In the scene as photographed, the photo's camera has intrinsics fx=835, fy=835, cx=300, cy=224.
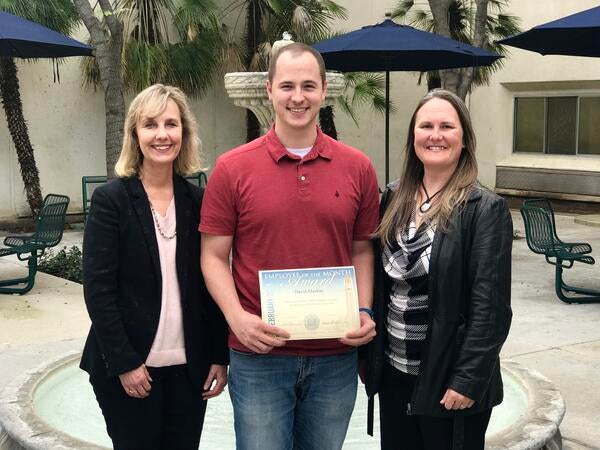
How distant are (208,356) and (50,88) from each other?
13.5 m

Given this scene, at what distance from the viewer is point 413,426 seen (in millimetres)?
2879

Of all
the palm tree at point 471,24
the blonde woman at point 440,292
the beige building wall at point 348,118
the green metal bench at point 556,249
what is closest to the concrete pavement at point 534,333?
the green metal bench at point 556,249

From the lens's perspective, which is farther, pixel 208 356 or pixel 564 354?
pixel 564 354

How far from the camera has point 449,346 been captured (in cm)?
265

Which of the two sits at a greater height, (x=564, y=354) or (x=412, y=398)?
(x=412, y=398)

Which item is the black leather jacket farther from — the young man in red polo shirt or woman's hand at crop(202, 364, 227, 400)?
woman's hand at crop(202, 364, 227, 400)

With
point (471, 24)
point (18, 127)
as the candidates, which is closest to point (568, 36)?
point (471, 24)

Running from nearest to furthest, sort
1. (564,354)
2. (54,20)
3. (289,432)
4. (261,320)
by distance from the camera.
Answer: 1. (261,320)
2. (289,432)
3. (564,354)
4. (54,20)

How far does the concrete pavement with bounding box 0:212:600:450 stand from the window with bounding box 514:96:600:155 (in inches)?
297

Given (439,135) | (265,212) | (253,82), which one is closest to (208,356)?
(265,212)

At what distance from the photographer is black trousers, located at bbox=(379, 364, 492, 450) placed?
9.05 ft

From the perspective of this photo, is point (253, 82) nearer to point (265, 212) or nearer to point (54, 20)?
point (265, 212)

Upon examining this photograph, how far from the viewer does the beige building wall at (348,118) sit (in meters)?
15.3

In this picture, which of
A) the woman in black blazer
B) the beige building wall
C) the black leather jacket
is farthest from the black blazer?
the beige building wall
